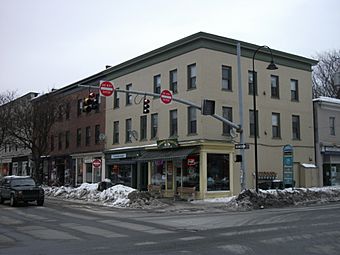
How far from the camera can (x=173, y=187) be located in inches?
1273

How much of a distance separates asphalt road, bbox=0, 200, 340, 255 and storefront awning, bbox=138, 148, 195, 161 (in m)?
11.7

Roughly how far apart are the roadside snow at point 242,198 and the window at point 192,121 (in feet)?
16.3

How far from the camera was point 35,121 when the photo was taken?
4412 centimetres

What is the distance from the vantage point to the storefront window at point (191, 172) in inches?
1200

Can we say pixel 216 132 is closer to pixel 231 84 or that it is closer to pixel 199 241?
pixel 231 84

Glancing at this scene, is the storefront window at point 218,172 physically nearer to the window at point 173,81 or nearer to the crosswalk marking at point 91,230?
the window at point 173,81

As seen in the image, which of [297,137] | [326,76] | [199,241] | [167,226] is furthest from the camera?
[326,76]

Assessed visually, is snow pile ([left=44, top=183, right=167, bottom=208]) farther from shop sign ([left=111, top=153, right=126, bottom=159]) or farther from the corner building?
shop sign ([left=111, top=153, right=126, bottom=159])

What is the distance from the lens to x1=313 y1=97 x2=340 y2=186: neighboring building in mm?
37156

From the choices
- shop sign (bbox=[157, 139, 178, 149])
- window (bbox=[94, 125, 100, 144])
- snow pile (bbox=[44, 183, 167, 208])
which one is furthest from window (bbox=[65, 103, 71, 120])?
shop sign (bbox=[157, 139, 178, 149])

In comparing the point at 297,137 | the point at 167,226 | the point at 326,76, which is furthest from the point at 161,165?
the point at 326,76

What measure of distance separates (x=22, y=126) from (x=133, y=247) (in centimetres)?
3575

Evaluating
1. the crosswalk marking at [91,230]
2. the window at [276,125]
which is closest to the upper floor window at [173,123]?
the window at [276,125]

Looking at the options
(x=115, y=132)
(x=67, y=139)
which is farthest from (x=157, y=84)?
(x=67, y=139)
